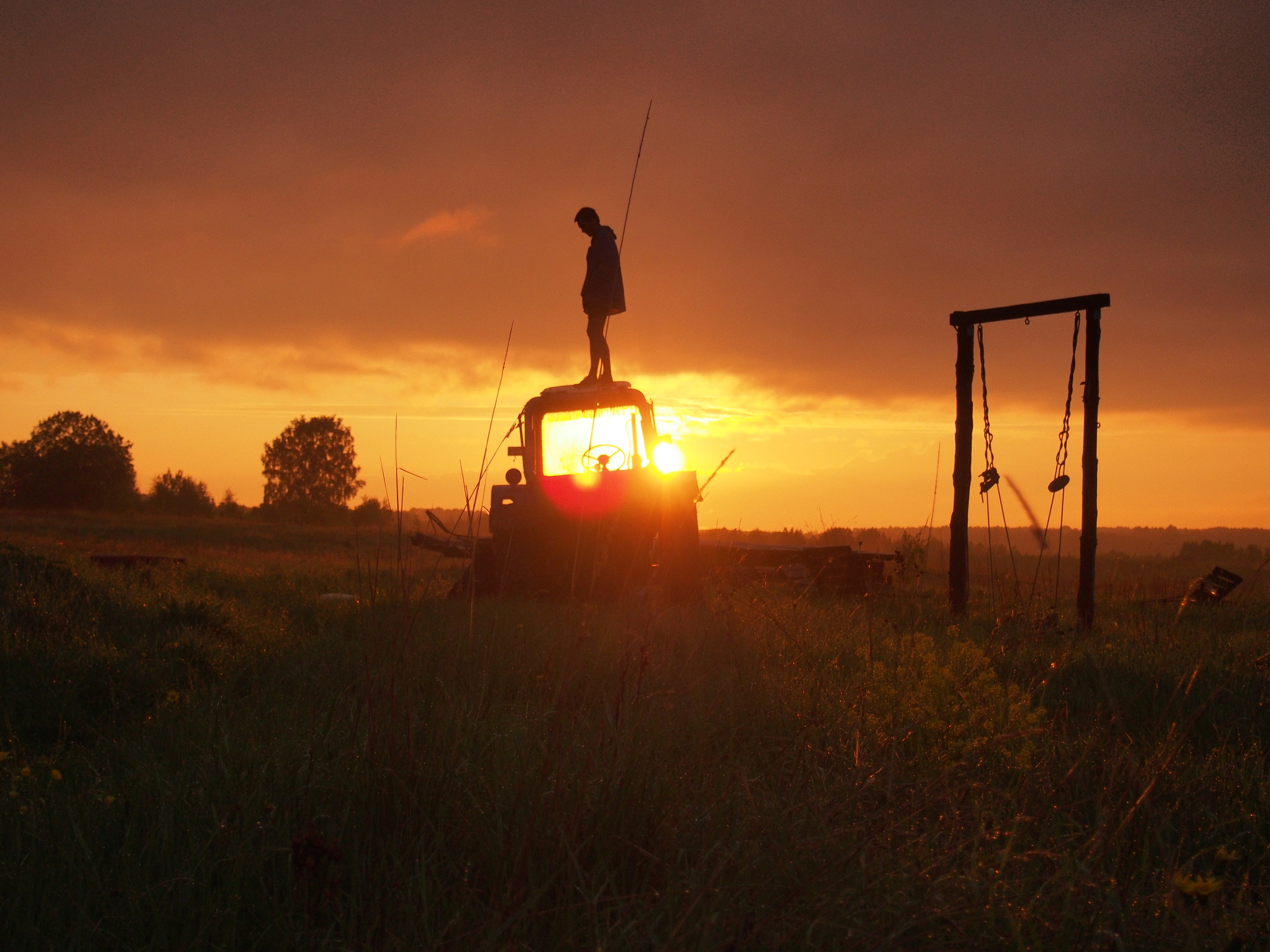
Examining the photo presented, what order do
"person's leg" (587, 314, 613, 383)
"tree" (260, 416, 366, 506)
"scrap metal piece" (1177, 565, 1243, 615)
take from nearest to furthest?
1. "person's leg" (587, 314, 613, 383)
2. "scrap metal piece" (1177, 565, 1243, 615)
3. "tree" (260, 416, 366, 506)

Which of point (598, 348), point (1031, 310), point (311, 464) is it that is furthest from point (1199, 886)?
point (311, 464)

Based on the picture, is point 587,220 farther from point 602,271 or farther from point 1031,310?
point 1031,310

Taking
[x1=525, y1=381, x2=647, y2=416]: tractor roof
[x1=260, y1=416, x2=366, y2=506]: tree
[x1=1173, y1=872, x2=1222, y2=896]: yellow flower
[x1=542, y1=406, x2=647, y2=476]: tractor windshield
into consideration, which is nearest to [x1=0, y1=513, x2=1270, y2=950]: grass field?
[x1=1173, y1=872, x2=1222, y2=896]: yellow flower

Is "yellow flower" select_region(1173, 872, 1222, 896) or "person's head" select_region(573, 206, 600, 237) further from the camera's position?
"person's head" select_region(573, 206, 600, 237)

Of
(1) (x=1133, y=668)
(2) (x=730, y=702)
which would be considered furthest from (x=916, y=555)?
(2) (x=730, y=702)

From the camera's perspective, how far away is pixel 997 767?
9.27ft

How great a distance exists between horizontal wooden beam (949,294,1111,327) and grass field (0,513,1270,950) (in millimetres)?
4328

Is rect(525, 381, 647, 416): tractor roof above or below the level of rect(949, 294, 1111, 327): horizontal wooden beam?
below

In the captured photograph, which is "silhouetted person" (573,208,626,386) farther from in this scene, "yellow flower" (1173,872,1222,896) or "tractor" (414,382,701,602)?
"yellow flower" (1173,872,1222,896)

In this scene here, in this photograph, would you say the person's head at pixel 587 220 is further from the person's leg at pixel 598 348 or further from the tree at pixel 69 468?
the tree at pixel 69 468

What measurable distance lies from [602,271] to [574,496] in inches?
90.9

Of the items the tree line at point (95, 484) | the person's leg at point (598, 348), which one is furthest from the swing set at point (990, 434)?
the tree line at point (95, 484)

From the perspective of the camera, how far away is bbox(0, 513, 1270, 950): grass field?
1.72m

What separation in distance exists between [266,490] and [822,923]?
62011 millimetres
